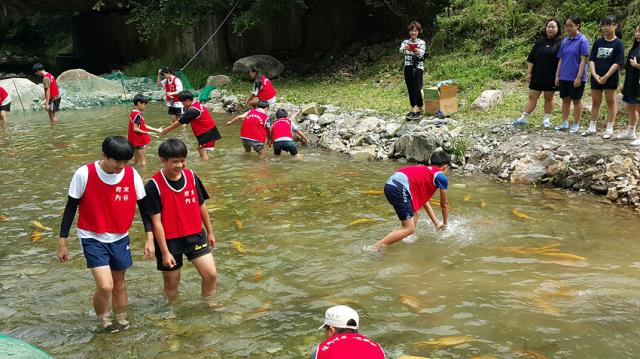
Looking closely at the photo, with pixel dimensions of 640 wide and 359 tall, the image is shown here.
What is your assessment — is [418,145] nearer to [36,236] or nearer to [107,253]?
[36,236]

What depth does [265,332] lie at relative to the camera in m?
5.11

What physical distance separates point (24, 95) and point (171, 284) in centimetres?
1806

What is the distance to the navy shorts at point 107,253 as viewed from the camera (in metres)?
4.80

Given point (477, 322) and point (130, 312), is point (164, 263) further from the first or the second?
point (477, 322)

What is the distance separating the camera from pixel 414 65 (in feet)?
40.5

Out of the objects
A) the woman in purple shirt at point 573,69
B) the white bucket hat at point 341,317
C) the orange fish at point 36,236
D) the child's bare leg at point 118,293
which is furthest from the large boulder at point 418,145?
the white bucket hat at point 341,317

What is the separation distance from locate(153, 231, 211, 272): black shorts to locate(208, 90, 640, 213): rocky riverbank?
5900 mm

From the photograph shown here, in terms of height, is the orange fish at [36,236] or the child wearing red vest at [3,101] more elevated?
the child wearing red vest at [3,101]

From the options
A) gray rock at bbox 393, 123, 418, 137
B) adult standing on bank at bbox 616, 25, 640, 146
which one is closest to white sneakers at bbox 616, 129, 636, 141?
adult standing on bank at bbox 616, 25, 640, 146

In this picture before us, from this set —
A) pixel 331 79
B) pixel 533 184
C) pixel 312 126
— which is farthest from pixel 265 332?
pixel 331 79

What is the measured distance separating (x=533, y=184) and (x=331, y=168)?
3636 mm

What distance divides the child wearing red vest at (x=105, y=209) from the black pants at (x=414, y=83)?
336 inches

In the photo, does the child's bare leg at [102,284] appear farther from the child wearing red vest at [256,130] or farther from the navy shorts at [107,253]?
the child wearing red vest at [256,130]

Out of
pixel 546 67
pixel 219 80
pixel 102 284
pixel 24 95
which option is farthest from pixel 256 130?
pixel 24 95
